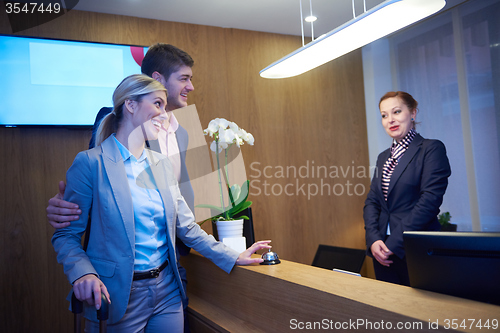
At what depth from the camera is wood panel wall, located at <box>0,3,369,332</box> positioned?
117 inches

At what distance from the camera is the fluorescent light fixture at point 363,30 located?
169 centimetres

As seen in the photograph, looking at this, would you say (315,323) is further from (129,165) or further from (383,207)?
(383,207)

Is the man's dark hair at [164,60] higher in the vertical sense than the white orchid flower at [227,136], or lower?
higher

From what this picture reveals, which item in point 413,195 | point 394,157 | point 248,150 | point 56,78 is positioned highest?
point 56,78

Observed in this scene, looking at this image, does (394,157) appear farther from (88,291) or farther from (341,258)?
(88,291)

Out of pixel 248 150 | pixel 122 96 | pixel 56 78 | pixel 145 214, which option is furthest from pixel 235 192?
pixel 56 78

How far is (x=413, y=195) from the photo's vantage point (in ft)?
7.57

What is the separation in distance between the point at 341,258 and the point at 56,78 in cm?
251

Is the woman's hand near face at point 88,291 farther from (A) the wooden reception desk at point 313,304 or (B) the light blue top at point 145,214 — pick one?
(A) the wooden reception desk at point 313,304

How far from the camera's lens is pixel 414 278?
119cm

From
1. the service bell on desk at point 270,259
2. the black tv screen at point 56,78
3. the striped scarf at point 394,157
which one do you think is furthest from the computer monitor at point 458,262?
the black tv screen at point 56,78

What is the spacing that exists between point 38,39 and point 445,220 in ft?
12.4

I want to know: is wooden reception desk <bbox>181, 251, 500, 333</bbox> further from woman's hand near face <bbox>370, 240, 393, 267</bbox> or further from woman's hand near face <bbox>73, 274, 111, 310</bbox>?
woman's hand near face <bbox>370, 240, 393, 267</bbox>

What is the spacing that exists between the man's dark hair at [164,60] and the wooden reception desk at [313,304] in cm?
113
